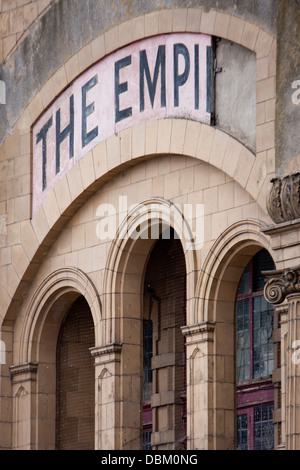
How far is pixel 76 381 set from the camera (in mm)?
35500

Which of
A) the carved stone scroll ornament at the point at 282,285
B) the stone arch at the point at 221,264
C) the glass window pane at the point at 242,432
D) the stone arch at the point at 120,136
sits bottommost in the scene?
the glass window pane at the point at 242,432

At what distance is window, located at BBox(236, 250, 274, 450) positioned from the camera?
1283 inches

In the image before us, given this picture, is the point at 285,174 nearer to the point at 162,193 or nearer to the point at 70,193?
the point at 162,193

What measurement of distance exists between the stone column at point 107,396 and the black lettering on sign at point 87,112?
4.00 m

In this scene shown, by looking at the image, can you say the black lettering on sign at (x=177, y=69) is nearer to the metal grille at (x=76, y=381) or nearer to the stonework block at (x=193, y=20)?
the stonework block at (x=193, y=20)

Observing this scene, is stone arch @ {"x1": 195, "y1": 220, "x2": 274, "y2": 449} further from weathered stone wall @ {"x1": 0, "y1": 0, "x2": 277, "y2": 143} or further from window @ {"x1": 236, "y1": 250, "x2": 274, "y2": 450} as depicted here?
weathered stone wall @ {"x1": 0, "y1": 0, "x2": 277, "y2": 143}

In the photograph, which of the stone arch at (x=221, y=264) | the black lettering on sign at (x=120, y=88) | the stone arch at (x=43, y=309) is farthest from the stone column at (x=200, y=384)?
the black lettering on sign at (x=120, y=88)

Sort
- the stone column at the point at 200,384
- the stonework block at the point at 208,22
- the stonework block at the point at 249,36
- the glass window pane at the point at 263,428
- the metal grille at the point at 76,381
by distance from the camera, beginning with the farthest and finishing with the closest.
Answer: the metal grille at the point at 76,381, the glass window pane at the point at 263,428, the stonework block at the point at 208,22, the stone column at the point at 200,384, the stonework block at the point at 249,36

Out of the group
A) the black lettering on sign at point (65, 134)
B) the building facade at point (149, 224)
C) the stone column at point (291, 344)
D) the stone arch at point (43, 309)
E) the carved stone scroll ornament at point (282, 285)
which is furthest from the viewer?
the stone arch at point (43, 309)

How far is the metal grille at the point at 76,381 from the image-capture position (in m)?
35.3

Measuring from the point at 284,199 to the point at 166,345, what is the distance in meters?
7.80

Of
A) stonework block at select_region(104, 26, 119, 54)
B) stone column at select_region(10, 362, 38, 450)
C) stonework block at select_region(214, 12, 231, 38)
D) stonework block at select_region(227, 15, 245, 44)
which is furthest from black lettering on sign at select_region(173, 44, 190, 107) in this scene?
stone column at select_region(10, 362, 38, 450)

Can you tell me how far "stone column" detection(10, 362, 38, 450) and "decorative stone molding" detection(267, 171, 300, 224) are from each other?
27.4 ft

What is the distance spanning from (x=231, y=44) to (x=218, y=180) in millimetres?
2356
